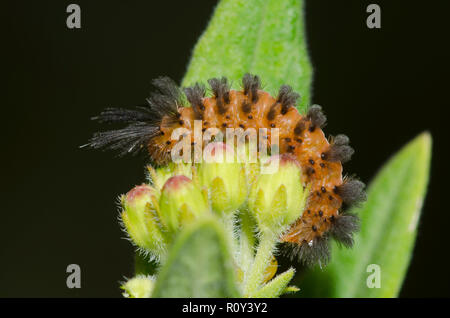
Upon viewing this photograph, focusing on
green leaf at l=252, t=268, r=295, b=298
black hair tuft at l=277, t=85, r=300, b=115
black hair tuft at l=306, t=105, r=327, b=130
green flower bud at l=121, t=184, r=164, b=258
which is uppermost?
black hair tuft at l=277, t=85, r=300, b=115

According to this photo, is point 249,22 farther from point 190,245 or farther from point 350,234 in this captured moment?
point 190,245

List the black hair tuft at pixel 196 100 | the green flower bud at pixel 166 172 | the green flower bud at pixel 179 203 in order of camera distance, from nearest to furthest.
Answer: the green flower bud at pixel 179 203
the green flower bud at pixel 166 172
the black hair tuft at pixel 196 100

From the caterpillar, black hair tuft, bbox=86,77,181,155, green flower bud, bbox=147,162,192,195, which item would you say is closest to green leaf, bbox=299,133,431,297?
the caterpillar

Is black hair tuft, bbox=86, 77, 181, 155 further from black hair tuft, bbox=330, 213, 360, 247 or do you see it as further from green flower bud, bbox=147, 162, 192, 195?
black hair tuft, bbox=330, 213, 360, 247

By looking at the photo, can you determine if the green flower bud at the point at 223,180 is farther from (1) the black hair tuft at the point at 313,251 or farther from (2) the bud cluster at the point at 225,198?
(1) the black hair tuft at the point at 313,251

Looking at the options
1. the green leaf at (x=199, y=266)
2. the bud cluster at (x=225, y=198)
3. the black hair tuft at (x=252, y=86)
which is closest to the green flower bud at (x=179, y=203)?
the bud cluster at (x=225, y=198)

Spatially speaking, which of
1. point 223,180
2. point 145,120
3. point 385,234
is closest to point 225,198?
point 223,180
